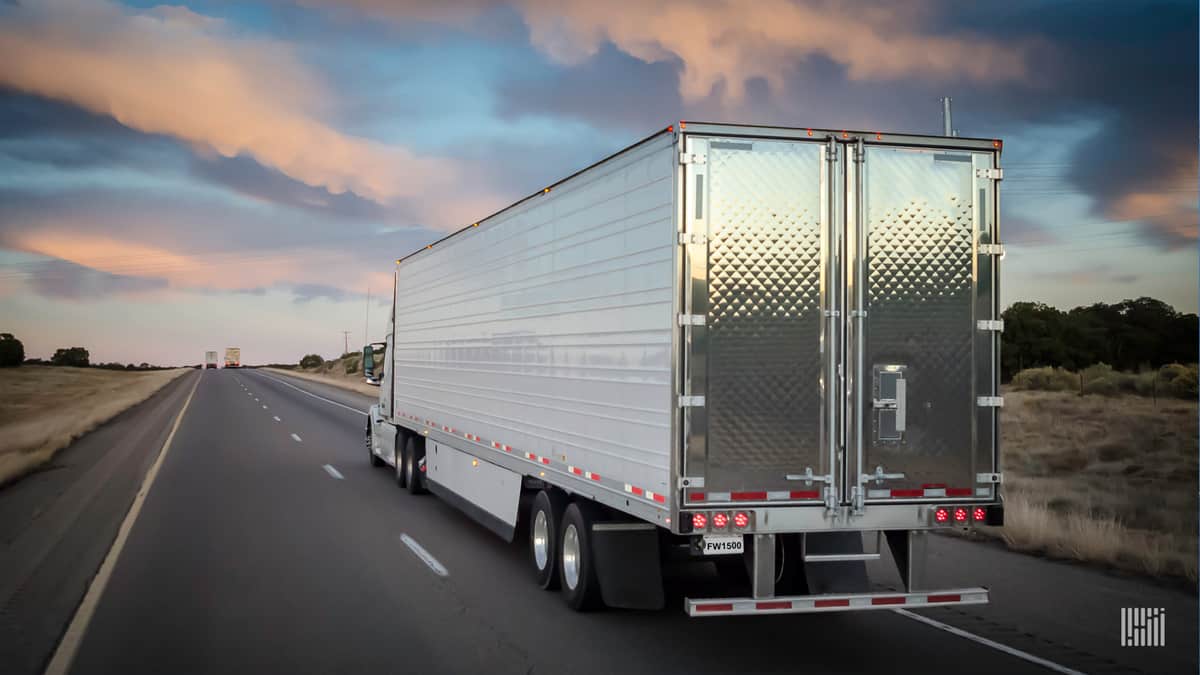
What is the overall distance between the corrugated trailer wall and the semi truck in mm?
34

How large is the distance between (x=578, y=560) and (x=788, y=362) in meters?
2.69

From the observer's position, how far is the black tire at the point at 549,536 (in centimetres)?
867

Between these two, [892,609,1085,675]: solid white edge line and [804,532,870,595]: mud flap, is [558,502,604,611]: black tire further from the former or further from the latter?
[892,609,1085,675]: solid white edge line

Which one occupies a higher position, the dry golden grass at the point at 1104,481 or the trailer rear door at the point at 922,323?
the trailer rear door at the point at 922,323

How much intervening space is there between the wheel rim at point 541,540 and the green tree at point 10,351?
12011 cm

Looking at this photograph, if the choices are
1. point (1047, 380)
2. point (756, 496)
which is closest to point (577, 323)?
point (756, 496)

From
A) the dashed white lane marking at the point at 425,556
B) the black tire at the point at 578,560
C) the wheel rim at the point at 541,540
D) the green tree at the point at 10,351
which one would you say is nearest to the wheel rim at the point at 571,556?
the black tire at the point at 578,560

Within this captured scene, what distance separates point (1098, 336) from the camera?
56375mm

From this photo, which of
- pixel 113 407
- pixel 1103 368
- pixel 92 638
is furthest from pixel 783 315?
pixel 1103 368

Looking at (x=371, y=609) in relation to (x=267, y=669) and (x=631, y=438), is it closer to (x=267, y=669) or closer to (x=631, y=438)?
(x=267, y=669)

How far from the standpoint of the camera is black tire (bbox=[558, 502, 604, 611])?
7785mm

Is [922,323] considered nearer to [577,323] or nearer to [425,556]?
[577,323]

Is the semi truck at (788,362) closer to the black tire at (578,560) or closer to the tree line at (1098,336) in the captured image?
the black tire at (578,560)

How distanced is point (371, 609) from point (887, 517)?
4.27m
